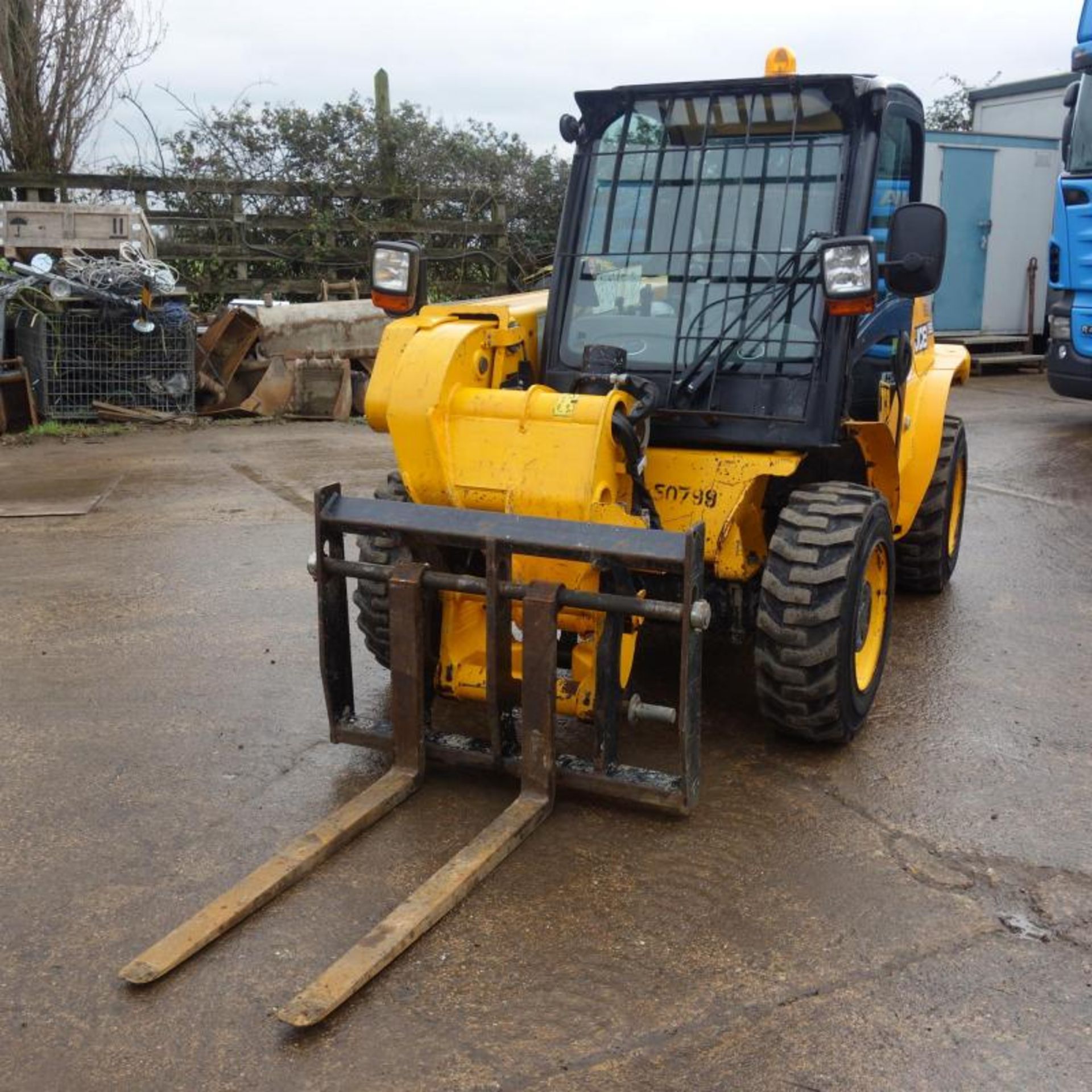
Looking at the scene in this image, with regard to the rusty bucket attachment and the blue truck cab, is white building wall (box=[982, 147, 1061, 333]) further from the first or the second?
the rusty bucket attachment

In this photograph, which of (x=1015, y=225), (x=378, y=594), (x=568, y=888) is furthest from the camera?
(x=1015, y=225)

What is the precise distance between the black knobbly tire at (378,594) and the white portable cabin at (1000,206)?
35.9ft

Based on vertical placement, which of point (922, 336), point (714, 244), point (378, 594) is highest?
point (714, 244)

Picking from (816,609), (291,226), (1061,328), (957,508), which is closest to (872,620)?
(816,609)

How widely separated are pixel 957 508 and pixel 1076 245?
4.46 m

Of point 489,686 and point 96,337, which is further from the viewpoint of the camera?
point 96,337

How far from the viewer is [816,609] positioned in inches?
159

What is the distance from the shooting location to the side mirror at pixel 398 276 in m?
4.55

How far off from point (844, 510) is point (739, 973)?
168 cm

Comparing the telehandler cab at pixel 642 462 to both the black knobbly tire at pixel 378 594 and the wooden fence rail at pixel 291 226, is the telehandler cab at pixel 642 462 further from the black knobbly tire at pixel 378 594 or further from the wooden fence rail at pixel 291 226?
the wooden fence rail at pixel 291 226

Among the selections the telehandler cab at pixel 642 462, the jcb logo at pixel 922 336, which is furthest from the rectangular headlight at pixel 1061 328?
the telehandler cab at pixel 642 462

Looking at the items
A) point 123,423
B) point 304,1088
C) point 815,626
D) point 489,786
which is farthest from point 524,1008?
point 123,423

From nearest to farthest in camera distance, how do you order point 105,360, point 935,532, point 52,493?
point 935,532 → point 52,493 → point 105,360

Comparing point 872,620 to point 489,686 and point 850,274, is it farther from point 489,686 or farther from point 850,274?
point 489,686
